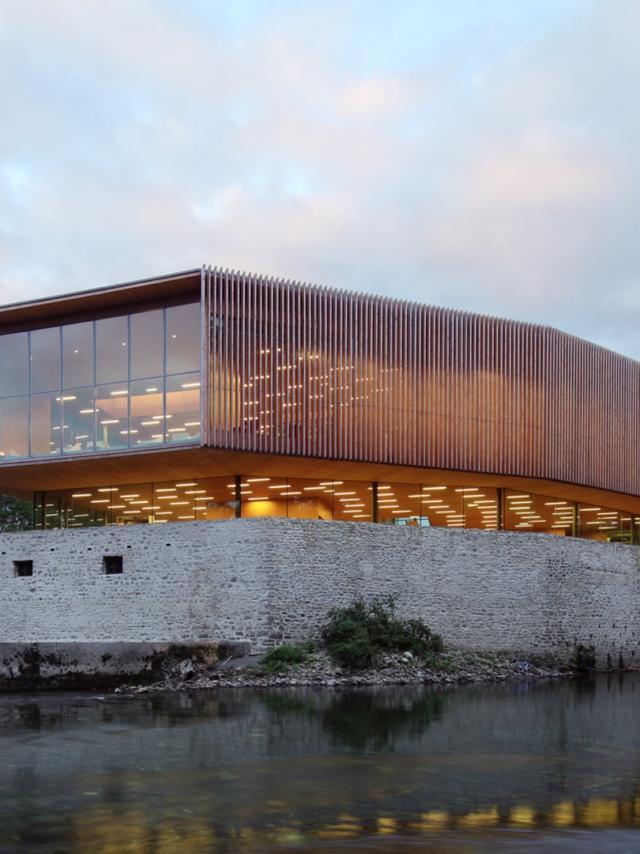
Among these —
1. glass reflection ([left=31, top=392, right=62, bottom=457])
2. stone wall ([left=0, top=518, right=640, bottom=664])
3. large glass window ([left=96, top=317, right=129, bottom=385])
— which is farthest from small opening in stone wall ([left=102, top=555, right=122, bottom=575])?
large glass window ([left=96, top=317, right=129, bottom=385])

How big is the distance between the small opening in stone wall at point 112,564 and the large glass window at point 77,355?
16.4ft

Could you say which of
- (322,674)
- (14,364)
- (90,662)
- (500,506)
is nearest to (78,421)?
(14,364)

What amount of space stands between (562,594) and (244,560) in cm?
1121

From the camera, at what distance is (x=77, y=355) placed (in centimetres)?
3136

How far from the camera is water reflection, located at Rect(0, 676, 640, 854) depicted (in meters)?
9.88

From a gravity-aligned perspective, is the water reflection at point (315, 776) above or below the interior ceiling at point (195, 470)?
below

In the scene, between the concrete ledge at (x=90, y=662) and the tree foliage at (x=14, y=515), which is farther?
the tree foliage at (x=14, y=515)

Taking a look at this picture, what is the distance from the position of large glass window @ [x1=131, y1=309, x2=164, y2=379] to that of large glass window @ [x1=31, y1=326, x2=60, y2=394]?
2648 millimetres

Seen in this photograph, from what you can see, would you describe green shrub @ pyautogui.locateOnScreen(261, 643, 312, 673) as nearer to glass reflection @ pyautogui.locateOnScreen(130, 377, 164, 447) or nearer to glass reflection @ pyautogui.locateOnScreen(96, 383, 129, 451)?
glass reflection @ pyautogui.locateOnScreen(130, 377, 164, 447)

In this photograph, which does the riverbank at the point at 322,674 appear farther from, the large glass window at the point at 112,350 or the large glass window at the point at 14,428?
the large glass window at the point at 14,428

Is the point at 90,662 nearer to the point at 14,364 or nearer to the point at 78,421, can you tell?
the point at 78,421

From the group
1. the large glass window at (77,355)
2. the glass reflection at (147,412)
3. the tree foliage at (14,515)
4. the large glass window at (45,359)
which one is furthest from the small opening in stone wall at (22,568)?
the tree foliage at (14,515)

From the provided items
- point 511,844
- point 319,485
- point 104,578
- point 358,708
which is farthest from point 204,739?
point 319,485

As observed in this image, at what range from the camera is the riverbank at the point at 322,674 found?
2567 cm
